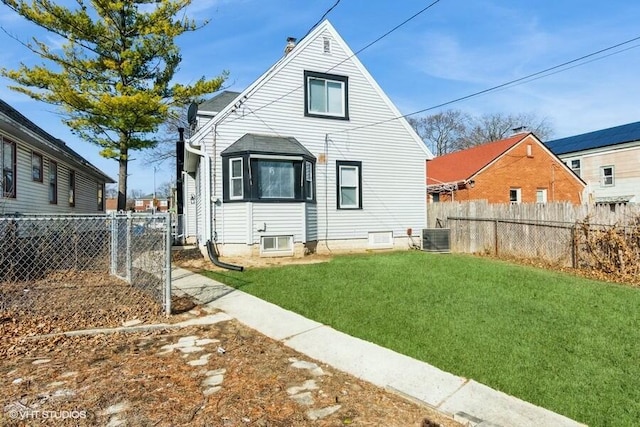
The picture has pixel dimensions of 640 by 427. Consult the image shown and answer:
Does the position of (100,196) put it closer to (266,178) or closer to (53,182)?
(53,182)

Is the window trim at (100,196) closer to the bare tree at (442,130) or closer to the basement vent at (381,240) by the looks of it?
the basement vent at (381,240)

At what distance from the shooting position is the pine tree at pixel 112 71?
14.6 metres

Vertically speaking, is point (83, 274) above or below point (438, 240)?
below

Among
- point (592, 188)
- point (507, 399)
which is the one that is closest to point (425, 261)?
point (507, 399)

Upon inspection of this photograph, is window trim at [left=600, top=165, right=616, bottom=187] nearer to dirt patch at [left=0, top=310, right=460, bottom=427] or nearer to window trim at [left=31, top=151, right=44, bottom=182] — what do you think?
dirt patch at [left=0, top=310, right=460, bottom=427]

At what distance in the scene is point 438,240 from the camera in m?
14.5

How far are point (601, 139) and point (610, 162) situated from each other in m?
2.37

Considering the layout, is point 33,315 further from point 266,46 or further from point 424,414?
point 266,46

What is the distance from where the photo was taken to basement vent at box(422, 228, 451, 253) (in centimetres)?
1451

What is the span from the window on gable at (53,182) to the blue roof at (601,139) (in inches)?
1269

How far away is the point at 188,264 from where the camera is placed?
439 inches

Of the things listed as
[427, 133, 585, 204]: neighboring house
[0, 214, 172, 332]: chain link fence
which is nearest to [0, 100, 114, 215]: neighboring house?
[0, 214, 172, 332]: chain link fence

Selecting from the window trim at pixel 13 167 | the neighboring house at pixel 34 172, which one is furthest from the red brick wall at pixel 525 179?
the window trim at pixel 13 167

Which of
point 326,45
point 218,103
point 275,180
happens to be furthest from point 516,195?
point 218,103
